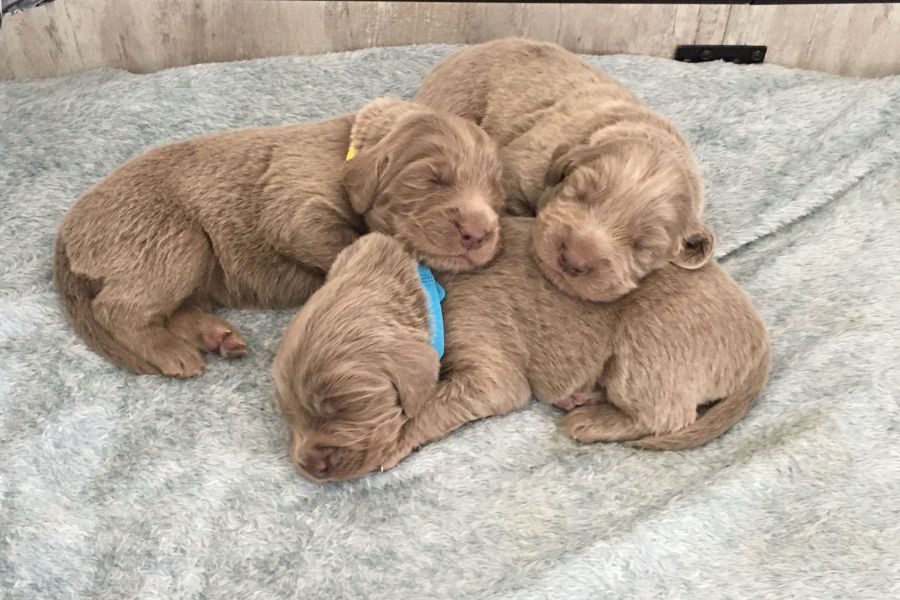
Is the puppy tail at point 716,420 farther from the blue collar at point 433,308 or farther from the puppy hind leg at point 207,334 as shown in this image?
the puppy hind leg at point 207,334

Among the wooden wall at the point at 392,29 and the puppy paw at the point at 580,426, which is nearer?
the puppy paw at the point at 580,426

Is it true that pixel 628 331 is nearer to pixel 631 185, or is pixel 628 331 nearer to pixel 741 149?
pixel 631 185

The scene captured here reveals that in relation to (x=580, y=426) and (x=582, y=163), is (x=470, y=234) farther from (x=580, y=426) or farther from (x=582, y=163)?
(x=580, y=426)

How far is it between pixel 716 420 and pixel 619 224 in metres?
0.71

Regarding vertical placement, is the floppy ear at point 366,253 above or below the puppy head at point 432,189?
below

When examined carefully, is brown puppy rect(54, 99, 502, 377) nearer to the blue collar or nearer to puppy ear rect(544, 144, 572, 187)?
the blue collar

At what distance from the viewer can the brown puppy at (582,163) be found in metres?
2.56

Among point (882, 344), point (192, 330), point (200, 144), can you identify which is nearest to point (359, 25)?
point (200, 144)

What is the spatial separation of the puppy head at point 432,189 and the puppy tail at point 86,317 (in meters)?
0.93

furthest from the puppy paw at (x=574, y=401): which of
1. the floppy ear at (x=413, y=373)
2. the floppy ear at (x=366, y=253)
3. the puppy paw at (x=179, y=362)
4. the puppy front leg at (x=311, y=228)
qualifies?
the puppy paw at (x=179, y=362)

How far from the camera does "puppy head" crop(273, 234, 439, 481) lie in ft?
7.27

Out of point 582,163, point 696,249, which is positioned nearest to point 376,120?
point 582,163

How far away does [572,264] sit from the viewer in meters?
2.52

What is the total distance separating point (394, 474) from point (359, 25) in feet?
7.75
